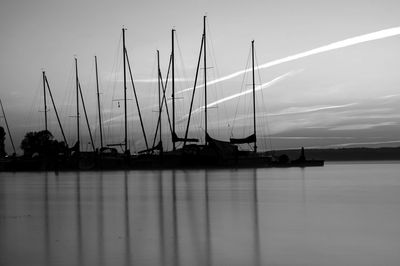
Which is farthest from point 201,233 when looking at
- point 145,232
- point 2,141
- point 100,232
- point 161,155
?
point 2,141

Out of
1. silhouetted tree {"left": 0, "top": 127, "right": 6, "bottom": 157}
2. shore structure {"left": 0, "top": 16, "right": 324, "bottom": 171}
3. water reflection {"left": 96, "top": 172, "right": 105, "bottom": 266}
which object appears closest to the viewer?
water reflection {"left": 96, "top": 172, "right": 105, "bottom": 266}

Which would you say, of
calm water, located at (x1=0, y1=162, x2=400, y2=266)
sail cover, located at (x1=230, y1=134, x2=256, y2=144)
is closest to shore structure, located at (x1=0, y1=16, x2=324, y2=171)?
sail cover, located at (x1=230, y1=134, x2=256, y2=144)

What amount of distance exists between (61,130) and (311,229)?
2333 inches

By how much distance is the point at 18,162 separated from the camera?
68.8 metres

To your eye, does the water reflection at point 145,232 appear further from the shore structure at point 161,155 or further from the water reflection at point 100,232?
the shore structure at point 161,155

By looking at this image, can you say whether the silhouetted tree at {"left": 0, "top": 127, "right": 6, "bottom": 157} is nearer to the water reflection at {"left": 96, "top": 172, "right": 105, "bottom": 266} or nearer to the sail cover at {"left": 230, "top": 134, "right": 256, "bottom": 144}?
the sail cover at {"left": 230, "top": 134, "right": 256, "bottom": 144}

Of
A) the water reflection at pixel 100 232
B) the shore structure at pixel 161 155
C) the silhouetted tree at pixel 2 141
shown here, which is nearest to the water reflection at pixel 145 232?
the water reflection at pixel 100 232

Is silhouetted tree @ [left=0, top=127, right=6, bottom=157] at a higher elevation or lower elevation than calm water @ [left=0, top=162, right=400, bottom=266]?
higher

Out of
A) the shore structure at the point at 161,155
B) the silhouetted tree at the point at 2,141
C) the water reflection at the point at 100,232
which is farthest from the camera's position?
the silhouetted tree at the point at 2,141

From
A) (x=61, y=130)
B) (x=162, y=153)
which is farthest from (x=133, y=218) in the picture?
(x=61, y=130)

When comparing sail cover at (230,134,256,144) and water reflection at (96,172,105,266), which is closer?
water reflection at (96,172,105,266)

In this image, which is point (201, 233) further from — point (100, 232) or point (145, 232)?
point (100, 232)

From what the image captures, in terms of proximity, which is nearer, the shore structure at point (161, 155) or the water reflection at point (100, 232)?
the water reflection at point (100, 232)

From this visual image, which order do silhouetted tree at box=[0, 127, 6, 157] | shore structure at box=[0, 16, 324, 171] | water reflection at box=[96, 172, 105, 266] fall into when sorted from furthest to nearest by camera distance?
silhouetted tree at box=[0, 127, 6, 157]
shore structure at box=[0, 16, 324, 171]
water reflection at box=[96, 172, 105, 266]
